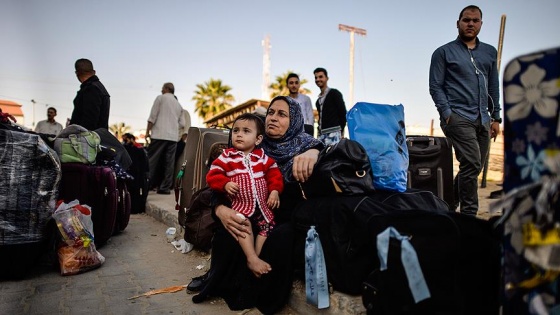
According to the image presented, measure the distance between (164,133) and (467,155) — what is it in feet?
15.7

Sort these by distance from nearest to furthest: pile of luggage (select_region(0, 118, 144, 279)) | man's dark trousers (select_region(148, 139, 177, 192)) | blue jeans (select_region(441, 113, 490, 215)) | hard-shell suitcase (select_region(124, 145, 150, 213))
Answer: pile of luggage (select_region(0, 118, 144, 279)), blue jeans (select_region(441, 113, 490, 215)), hard-shell suitcase (select_region(124, 145, 150, 213)), man's dark trousers (select_region(148, 139, 177, 192))

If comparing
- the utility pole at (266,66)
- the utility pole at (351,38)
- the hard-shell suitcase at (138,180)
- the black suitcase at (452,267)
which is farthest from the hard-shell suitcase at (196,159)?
the utility pole at (266,66)

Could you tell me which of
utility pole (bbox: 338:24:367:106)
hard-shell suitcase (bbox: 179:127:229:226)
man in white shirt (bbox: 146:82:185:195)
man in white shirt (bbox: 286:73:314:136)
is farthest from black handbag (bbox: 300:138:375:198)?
utility pole (bbox: 338:24:367:106)

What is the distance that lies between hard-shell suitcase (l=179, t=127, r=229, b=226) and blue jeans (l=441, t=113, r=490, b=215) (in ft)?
6.70

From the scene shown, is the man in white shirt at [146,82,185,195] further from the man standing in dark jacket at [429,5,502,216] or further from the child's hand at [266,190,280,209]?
the child's hand at [266,190,280,209]

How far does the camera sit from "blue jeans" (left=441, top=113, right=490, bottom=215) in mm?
3615

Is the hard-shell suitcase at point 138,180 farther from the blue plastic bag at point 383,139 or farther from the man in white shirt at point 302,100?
the blue plastic bag at point 383,139

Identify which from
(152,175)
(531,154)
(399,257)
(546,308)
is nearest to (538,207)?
(531,154)

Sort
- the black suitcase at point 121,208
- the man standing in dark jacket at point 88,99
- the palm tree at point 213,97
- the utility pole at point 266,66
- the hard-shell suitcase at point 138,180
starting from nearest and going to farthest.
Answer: the black suitcase at point 121,208
the man standing in dark jacket at point 88,99
the hard-shell suitcase at point 138,180
the utility pole at point 266,66
the palm tree at point 213,97

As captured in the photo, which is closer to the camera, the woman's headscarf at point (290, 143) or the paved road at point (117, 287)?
the paved road at point (117, 287)

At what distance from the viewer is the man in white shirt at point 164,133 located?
6887 millimetres

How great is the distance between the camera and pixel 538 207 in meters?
1.25

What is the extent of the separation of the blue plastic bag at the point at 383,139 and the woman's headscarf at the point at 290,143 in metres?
0.44

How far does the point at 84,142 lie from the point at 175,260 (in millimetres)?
1367
